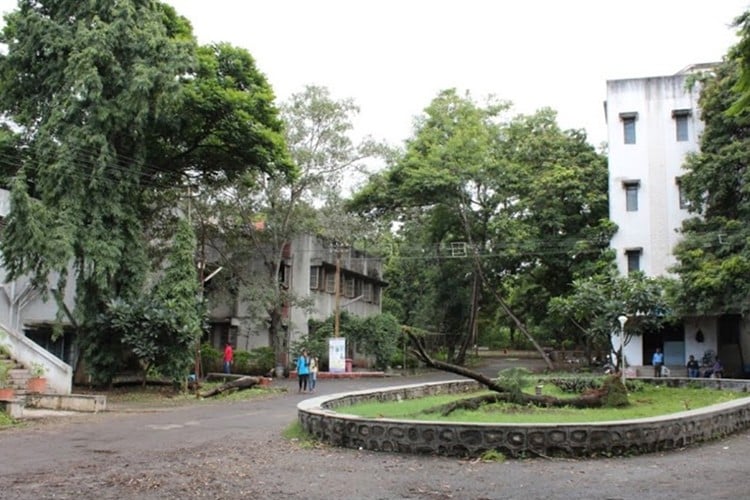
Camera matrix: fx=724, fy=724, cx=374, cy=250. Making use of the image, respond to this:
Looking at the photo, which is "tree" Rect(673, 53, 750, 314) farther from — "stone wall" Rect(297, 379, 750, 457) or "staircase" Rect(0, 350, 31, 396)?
"staircase" Rect(0, 350, 31, 396)

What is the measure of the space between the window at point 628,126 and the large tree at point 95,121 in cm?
1790

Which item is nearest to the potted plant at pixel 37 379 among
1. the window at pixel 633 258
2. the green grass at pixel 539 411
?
the green grass at pixel 539 411

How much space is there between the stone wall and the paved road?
8.8 inches

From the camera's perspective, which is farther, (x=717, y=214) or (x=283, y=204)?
(x=283, y=204)

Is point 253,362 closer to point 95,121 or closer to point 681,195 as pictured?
point 95,121

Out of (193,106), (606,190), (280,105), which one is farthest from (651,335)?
(193,106)

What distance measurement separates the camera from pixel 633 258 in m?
33.6

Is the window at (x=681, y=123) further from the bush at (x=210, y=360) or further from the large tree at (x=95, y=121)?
the bush at (x=210, y=360)

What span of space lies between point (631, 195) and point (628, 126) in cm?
333

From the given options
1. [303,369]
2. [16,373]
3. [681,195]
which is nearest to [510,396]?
[303,369]

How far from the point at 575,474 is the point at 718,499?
1727 millimetres

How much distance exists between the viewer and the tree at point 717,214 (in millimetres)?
26047

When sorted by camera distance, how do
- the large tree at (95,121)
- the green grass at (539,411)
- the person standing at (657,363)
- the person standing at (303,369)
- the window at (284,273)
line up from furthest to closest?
the window at (284,273)
the person standing at (657,363)
the person standing at (303,369)
the large tree at (95,121)
the green grass at (539,411)

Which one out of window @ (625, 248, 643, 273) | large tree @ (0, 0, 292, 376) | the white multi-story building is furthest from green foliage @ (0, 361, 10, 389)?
window @ (625, 248, 643, 273)
